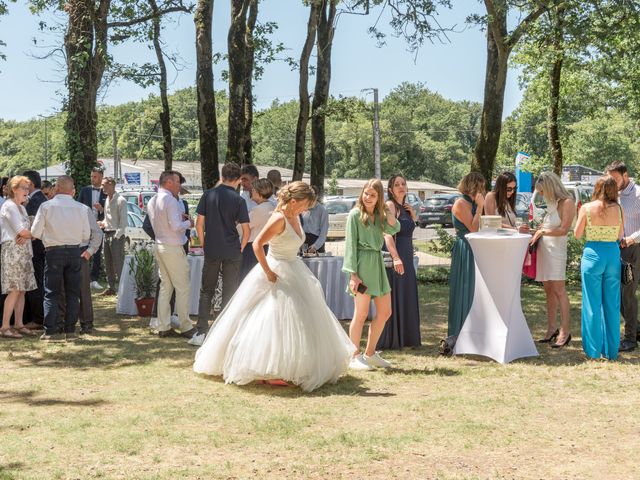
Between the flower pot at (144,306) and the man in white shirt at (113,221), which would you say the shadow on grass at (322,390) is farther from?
the man in white shirt at (113,221)

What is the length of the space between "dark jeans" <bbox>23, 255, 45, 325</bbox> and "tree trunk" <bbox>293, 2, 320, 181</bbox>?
27.0 ft

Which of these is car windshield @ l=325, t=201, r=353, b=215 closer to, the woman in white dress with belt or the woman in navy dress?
the woman in navy dress

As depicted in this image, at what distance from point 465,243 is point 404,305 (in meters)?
0.94

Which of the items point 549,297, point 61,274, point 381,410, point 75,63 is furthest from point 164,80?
point 381,410

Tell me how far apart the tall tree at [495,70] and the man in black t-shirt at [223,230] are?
7.93 meters

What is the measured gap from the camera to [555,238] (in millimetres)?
8953

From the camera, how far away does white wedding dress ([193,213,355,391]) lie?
7051 mm

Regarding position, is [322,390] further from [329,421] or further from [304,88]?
[304,88]

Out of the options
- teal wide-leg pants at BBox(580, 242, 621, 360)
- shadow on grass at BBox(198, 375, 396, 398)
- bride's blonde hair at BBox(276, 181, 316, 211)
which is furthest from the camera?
teal wide-leg pants at BBox(580, 242, 621, 360)

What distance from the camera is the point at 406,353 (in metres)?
8.88

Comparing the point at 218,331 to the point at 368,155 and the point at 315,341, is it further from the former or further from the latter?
the point at 368,155

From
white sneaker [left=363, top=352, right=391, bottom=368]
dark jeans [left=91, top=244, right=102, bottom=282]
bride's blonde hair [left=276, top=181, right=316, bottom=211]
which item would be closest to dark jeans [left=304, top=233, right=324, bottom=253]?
white sneaker [left=363, top=352, right=391, bottom=368]

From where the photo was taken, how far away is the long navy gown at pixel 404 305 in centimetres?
902

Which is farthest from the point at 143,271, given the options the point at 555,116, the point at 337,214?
the point at 337,214
